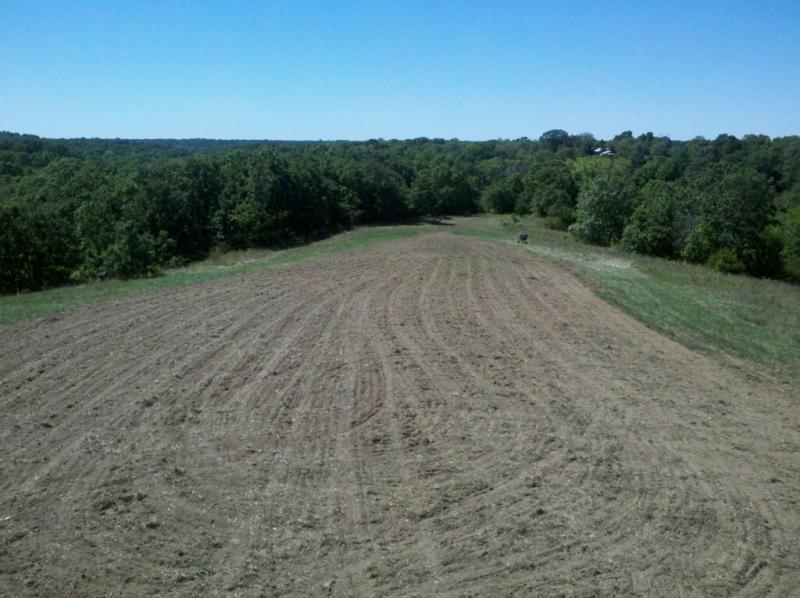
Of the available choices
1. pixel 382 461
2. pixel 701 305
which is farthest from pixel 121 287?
pixel 701 305

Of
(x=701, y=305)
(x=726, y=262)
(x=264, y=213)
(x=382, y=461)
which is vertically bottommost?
(x=726, y=262)

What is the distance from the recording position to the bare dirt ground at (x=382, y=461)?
5961 millimetres

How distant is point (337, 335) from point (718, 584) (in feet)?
29.9

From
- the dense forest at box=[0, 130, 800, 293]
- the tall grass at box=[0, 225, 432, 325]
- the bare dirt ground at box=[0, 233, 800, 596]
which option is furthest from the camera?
the dense forest at box=[0, 130, 800, 293]

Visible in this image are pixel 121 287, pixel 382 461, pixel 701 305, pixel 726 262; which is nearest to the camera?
pixel 382 461

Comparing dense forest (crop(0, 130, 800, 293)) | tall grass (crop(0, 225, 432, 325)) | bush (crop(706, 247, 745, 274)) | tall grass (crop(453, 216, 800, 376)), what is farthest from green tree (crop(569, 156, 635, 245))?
tall grass (crop(0, 225, 432, 325))

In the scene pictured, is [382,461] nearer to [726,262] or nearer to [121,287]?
[121,287]

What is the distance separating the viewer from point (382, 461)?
8.12 metres

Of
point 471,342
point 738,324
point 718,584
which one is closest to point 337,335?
point 471,342

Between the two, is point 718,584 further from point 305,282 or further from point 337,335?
point 305,282

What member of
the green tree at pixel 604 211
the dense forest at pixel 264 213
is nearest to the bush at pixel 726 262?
the dense forest at pixel 264 213

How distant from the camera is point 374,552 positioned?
20.2 ft

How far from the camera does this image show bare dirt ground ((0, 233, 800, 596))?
5.96 m

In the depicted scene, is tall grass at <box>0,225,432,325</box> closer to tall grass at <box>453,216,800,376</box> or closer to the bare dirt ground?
the bare dirt ground
